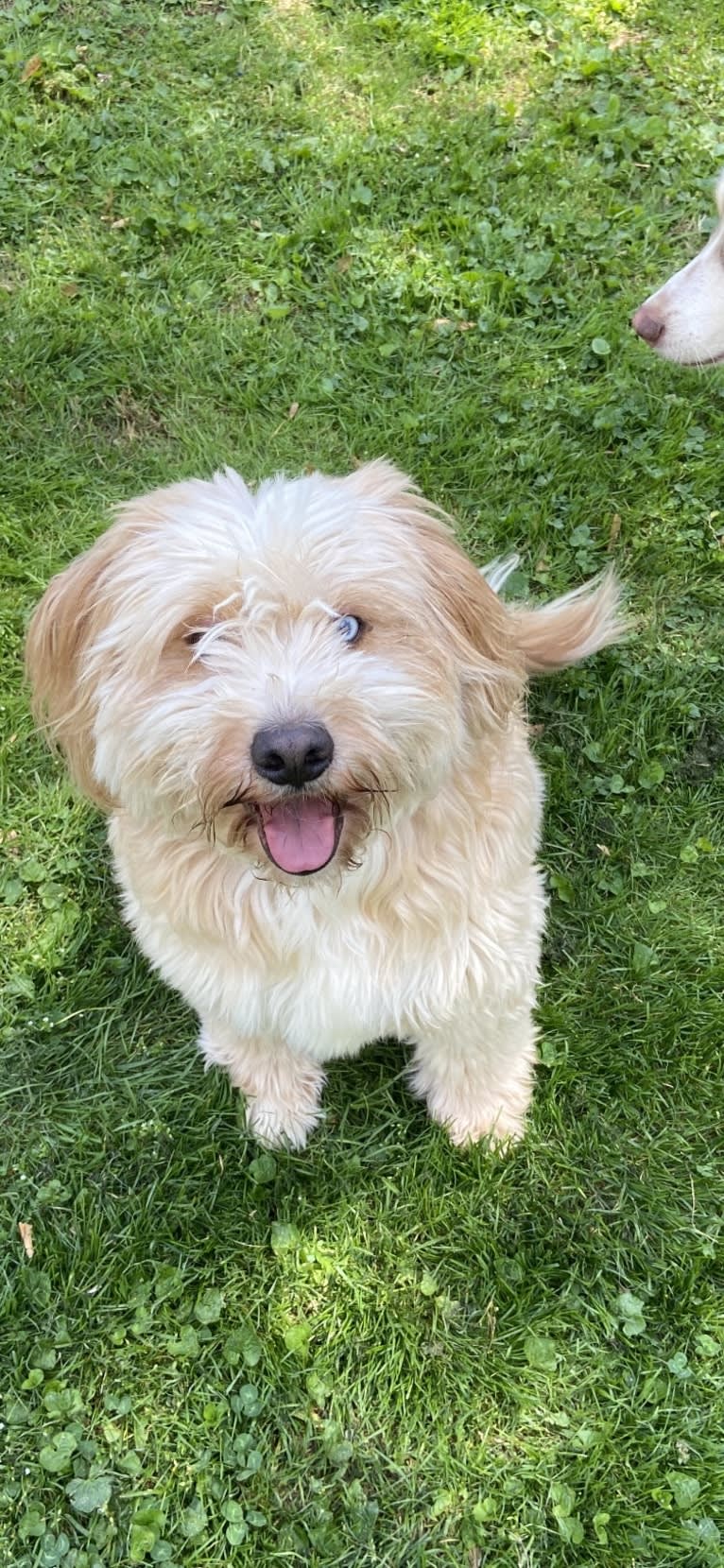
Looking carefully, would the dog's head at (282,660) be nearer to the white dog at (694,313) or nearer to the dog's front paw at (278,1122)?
the dog's front paw at (278,1122)

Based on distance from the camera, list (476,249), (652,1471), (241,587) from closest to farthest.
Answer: (241,587) < (652,1471) < (476,249)

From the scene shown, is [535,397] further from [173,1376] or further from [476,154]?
[173,1376]

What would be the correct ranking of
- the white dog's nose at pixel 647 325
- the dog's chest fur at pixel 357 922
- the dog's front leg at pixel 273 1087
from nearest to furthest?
the dog's chest fur at pixel 357 922
the dog's front leg at pixel 273 1087
the white dog's nose at pixel 647 325

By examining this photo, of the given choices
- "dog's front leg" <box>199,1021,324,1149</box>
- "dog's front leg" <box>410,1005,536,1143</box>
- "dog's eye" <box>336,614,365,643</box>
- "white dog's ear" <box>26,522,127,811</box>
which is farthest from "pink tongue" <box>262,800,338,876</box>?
"dog's front leg" <box>199,1021,324,1149</box>

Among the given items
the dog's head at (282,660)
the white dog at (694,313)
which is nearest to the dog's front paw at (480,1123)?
the dog's head at (282,660)

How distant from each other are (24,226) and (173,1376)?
3.90 meters

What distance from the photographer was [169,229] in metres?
3.95

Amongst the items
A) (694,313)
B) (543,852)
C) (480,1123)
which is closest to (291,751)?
(480,1123)

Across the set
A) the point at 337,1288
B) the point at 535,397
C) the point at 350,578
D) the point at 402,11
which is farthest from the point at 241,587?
the point at 402,11

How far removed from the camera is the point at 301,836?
1.68 meters

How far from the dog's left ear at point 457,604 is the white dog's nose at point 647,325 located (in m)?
1.50

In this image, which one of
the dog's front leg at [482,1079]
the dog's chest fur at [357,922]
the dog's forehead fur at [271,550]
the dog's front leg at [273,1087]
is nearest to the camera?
the dog's forehead fur at [271,550]

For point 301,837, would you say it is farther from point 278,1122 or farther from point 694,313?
point 694,313

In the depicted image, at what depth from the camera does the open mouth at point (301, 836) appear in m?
1.67
